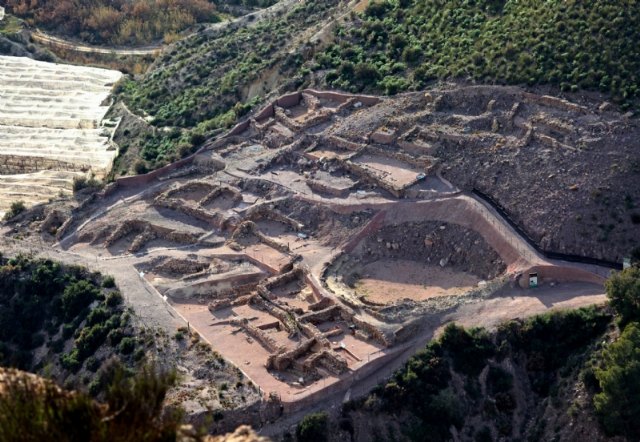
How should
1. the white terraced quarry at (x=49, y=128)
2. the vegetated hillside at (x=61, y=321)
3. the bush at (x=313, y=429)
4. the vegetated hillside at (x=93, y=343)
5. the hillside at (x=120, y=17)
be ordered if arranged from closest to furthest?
the bush at (x=313, y=429)
the vegetated hillside at (x=93, y=343)
the vegetated hillside at (x=61, y=321)
the white terraced quarry at (x=49, y=128)
the hillside at (x=120, y=17)

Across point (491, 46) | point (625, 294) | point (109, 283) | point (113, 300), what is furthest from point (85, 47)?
point (625, 294)

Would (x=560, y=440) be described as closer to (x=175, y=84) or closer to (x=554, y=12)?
(x=554, y=12)

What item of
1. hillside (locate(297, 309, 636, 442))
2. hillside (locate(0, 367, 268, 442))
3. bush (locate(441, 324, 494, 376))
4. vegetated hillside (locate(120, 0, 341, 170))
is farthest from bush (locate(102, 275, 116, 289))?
hillside (locate(0, 367, 268, 442))

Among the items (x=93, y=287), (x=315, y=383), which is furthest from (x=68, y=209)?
(x=315, y=383)

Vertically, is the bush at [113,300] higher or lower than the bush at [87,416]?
lower

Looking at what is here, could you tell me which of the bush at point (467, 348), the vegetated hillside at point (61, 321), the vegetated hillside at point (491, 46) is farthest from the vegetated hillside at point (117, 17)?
the bush at point (467, 348)

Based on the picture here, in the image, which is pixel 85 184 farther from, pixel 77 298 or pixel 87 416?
pixel 87 416

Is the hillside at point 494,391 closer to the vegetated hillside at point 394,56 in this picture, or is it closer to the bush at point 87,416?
the bush at point 87,416
